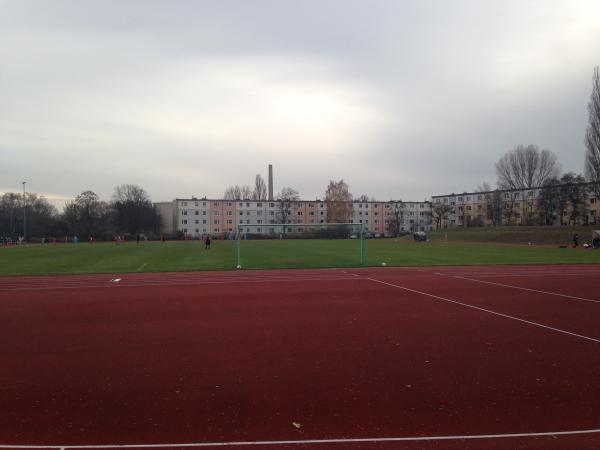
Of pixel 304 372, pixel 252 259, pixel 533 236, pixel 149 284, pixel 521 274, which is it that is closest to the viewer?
pixel 304 372

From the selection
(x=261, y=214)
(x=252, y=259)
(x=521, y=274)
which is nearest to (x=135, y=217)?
(x=261, y=214)

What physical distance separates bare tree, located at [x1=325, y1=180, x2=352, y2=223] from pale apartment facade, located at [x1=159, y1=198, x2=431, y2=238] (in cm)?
444

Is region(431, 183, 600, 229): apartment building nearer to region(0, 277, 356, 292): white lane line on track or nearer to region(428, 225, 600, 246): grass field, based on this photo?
region(428, 225, 600, 246): grass field

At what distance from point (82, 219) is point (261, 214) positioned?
45152mm

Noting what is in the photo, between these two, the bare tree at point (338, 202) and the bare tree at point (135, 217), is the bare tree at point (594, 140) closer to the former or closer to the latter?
the bare tree at point (338, 202)

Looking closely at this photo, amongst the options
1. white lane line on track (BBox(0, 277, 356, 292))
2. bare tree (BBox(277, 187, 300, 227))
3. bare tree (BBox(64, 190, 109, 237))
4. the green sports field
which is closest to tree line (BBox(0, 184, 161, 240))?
bare tree (BBox(64, 190, 109, 237))

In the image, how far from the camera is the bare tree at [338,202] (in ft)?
418

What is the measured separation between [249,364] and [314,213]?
13073cm

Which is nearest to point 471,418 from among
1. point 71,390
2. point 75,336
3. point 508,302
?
point 71,390

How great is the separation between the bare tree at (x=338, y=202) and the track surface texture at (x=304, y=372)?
11198 cm

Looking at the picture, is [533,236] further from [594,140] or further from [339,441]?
[339,441]

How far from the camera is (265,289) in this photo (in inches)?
725

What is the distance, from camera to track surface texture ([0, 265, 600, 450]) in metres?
5.38

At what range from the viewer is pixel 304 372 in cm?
762
